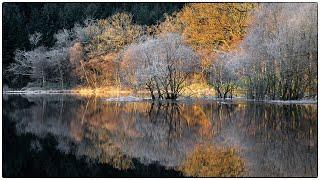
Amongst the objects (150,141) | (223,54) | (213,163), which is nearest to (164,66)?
(223,54)

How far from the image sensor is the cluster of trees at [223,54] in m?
20.8

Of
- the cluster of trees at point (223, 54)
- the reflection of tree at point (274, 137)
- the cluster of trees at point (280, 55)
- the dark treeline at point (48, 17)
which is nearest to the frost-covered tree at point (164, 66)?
the cluster of trees at point (223, 54)

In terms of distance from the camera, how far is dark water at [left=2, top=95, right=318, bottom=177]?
8.70 m

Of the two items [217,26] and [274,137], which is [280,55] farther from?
[217,26]

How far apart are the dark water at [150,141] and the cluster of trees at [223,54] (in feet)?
12.2

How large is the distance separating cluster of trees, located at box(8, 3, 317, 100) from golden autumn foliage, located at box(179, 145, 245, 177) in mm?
10748

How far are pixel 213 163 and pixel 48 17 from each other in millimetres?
41360

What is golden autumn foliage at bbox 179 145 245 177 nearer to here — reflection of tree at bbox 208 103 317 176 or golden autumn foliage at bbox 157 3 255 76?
reflection of tree at bbox 208 103 317 176

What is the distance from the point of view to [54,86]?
Result: 4197 cm

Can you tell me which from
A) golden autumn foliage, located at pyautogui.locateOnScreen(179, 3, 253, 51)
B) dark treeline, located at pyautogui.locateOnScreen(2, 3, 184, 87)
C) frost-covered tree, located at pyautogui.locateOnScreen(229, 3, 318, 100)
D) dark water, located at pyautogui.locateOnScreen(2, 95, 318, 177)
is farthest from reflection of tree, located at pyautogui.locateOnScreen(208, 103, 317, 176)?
dark treeline, located at pyautogui.locateOnScreen(2, 3, 184, 87)

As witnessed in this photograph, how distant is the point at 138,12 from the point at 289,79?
26732 mm

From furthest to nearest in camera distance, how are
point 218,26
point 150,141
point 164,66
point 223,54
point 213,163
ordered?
point 218,26 < point 223,54 < point 164,66 < point 150,141 < point 213,163

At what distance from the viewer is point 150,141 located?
11383 millimetres

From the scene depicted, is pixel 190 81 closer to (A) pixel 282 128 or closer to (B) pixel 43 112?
(B) pixel 43 112
